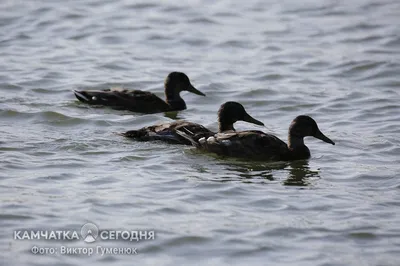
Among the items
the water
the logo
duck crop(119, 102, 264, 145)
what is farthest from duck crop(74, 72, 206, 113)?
the logo

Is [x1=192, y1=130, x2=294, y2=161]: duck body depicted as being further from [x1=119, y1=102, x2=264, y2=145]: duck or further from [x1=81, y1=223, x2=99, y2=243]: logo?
[x1=81, y1=223, x2=99, y2=243]: logo

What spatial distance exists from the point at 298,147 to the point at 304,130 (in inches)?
10.9

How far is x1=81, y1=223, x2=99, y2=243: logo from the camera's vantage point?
8.90 m

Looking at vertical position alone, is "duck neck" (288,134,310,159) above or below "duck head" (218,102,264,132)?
below

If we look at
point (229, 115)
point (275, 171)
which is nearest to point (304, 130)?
point (275, 171)

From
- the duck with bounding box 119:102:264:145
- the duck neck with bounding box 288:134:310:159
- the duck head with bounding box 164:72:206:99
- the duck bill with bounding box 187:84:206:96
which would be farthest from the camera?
the duck bill with bounding box 187:84:206:96

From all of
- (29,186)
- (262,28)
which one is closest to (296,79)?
(262,28)

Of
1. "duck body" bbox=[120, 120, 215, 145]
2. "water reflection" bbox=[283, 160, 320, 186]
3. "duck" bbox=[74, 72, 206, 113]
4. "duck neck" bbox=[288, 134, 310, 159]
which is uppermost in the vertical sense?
"duck" bbox=[74, 72, 206, 113]

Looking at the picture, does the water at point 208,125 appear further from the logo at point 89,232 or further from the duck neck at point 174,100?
the duck neck at point 174,100

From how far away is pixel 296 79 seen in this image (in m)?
16.7

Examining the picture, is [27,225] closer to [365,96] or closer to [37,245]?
[37,245]

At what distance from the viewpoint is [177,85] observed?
49.7 feet

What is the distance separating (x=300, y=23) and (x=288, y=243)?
38.5 feet

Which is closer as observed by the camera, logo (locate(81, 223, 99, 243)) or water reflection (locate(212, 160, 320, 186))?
logo (locate(81, 223, 99, 243))
